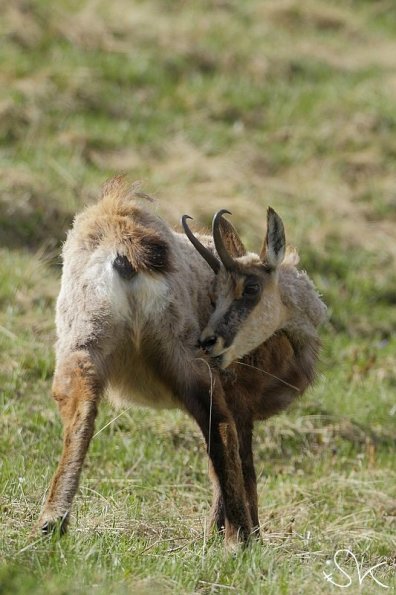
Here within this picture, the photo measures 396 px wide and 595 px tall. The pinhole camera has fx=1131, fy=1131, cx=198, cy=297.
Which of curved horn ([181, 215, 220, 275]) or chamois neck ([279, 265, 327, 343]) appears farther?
chamois neck ([279, 265, 327, 343])

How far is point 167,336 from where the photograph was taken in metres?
5.81

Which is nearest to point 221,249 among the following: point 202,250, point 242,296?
point 202,250

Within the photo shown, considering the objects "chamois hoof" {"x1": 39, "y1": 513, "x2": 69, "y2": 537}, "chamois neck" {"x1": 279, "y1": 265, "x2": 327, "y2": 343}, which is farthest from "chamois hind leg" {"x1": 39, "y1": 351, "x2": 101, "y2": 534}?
"chamois neck" {"x1": 279, "y1": 265, "x2": 327, "y2": 343}

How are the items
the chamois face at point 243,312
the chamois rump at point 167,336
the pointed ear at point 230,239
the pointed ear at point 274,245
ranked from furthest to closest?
the pointed ear at point 230,239, the pointed ear at point 274,245, the chamois face at point 243,312, the chamois rump at point 167,336

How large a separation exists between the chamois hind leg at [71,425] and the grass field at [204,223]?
Answer: 0.16 meters

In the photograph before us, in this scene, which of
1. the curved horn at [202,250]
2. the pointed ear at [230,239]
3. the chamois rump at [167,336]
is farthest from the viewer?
the pointed ear at [230,239]

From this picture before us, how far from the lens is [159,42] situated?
15570mm

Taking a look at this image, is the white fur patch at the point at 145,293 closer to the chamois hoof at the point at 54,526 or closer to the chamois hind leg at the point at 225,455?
the chamois hind leg at the point at 225,455

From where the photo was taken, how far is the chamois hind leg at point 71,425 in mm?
5273

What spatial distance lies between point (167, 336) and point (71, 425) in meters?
0.71

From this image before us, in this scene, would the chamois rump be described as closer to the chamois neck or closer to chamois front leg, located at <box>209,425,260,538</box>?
chamois front leg, located at <box>209,425,260,538</box>

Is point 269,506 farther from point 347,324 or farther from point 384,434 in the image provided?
point 347,324

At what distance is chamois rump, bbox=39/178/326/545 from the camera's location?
5637 mm

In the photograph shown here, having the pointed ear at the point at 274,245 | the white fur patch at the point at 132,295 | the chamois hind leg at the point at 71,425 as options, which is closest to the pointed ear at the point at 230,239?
the pointed ear at the point at 274,245
